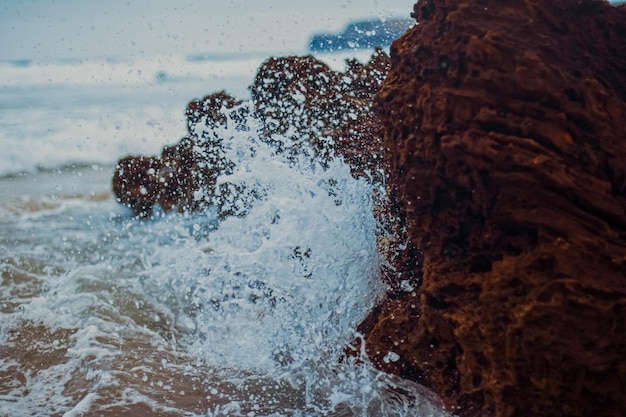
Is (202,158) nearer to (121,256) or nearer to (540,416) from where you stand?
(121,256)

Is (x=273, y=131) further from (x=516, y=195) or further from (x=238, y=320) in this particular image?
(x=516, y=195)

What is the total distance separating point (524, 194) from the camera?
6.61ft

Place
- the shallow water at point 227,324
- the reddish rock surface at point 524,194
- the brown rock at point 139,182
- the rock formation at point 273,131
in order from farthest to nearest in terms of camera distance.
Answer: the brown rock at point 139,182, the rock formation at point 273,131, the shallow water at point 227,324, the reddish rock surface at point 524,194

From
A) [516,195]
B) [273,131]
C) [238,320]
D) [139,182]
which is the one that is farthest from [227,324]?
[139,182]

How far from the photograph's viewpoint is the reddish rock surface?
1970 mm

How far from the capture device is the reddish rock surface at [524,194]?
77.5 inches

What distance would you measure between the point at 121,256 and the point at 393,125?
3.52m

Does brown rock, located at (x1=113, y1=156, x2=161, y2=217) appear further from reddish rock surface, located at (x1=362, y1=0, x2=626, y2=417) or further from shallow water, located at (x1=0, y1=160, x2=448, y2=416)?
reddish rock surface, located at (x1=362, y1=0, x2=626, y2=417)

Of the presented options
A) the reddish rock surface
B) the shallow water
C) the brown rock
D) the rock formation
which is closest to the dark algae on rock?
the reddish rock surface

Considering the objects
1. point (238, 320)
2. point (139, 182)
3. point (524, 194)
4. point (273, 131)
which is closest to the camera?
point (524, 194)

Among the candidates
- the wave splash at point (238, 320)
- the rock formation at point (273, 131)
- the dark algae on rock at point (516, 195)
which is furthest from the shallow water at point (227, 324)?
the dark algae on rock at point (516, 195)

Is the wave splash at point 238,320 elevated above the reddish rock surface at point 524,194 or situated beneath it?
situated beneath

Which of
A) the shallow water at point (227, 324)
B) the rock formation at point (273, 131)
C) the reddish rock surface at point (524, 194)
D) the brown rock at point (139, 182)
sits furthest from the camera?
the brown rock at point (139, 182)

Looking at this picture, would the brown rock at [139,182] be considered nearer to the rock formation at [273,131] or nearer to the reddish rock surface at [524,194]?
the rock formation at [273,131]
